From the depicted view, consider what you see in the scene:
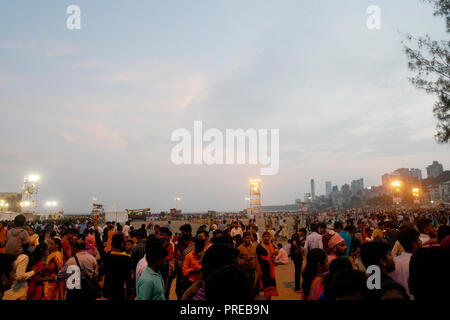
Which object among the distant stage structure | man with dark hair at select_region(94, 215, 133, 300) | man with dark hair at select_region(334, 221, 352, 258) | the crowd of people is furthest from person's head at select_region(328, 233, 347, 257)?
the distant stage structure

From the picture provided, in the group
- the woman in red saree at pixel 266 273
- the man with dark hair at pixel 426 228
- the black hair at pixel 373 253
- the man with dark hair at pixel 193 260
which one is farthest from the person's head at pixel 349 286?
the man with dark hair at pixel 426 228

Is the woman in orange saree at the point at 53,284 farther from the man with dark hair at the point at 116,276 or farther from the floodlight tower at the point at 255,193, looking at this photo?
the floodlight tower at the point at 255,193

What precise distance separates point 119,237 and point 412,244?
4.94m

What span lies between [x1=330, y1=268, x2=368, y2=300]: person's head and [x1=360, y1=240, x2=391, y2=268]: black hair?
4.89 ft

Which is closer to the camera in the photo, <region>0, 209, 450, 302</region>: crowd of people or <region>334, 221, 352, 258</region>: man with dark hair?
<region>0, 209, 450, 302</region>: crowd of people

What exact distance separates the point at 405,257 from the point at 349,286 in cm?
276

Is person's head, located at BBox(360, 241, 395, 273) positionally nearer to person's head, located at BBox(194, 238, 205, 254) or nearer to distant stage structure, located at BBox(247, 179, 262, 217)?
person's head, located at BBox(194, 238, 205, 254)

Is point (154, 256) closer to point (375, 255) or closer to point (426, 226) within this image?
point (375, 255)

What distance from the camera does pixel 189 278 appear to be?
579 cm

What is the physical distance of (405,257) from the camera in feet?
14.0

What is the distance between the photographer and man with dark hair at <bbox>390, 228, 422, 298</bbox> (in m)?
4.17
